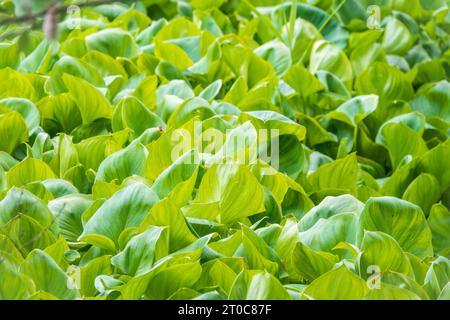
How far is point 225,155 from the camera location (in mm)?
2158

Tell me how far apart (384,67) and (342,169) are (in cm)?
80

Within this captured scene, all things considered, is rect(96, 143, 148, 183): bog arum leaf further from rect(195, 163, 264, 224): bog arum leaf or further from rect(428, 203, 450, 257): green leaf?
rect(428, 203, 450, 257): green leaf

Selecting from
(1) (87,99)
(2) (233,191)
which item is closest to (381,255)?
(2) (233,191)

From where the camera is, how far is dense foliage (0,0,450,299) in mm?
1762

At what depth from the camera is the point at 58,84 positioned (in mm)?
2727

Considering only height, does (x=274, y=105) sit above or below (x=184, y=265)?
below

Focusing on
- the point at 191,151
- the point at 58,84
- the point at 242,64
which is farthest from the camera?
the point at 242,64

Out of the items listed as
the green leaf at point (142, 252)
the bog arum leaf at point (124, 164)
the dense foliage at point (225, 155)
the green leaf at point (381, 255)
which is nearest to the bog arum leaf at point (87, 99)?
the dense foliage at point (225, 155)

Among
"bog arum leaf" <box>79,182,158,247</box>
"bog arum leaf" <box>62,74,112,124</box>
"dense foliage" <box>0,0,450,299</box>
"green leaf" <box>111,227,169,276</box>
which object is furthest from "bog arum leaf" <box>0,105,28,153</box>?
"green leaf" <box>111,227,169,276</box>

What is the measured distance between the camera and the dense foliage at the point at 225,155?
69.4 inches

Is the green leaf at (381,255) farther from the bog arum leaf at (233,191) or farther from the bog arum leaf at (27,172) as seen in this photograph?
the bog arum leaf at (27,172)

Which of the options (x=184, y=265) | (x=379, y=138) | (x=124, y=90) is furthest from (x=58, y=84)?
(x=184, y=265)
